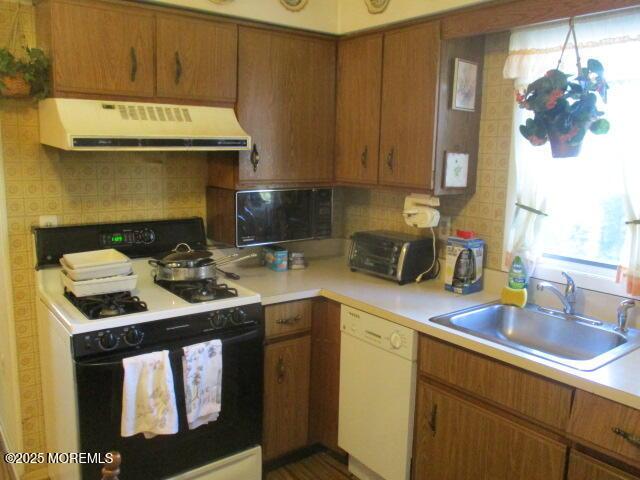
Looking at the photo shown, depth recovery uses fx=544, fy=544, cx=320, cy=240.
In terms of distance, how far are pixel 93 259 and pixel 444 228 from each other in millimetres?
1614

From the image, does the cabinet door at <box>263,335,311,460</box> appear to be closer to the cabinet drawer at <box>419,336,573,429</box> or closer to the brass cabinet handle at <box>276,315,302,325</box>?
the brass cabinet handle at <box>276,315,302,325</box>

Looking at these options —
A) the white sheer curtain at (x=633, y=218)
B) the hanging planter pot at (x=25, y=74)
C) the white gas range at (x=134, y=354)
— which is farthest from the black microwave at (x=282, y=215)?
the white sheer curtain at (x=633, y=218)

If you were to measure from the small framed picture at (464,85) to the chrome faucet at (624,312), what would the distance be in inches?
41.1

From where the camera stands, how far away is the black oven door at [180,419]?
1.91 metres

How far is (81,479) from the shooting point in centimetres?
195

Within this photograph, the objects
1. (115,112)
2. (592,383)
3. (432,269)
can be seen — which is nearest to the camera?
(592,383)

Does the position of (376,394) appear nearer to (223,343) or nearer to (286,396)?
(286,396)

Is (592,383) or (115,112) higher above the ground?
(115,112)

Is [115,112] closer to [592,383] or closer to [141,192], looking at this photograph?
[141,192]

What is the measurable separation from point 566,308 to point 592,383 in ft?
2.19

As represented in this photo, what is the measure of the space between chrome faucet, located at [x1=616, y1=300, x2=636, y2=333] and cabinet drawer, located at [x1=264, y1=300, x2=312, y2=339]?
1.26 metres

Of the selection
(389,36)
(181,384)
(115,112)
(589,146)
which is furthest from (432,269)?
(115,112)

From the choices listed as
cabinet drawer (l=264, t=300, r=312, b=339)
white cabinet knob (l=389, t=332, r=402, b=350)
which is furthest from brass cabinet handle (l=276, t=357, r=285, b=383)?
white cabinet knob (l=389, t=332, r=402, b=350)

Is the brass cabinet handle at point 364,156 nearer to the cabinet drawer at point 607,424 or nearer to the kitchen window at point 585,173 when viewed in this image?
the kitchen window at point 585,173
